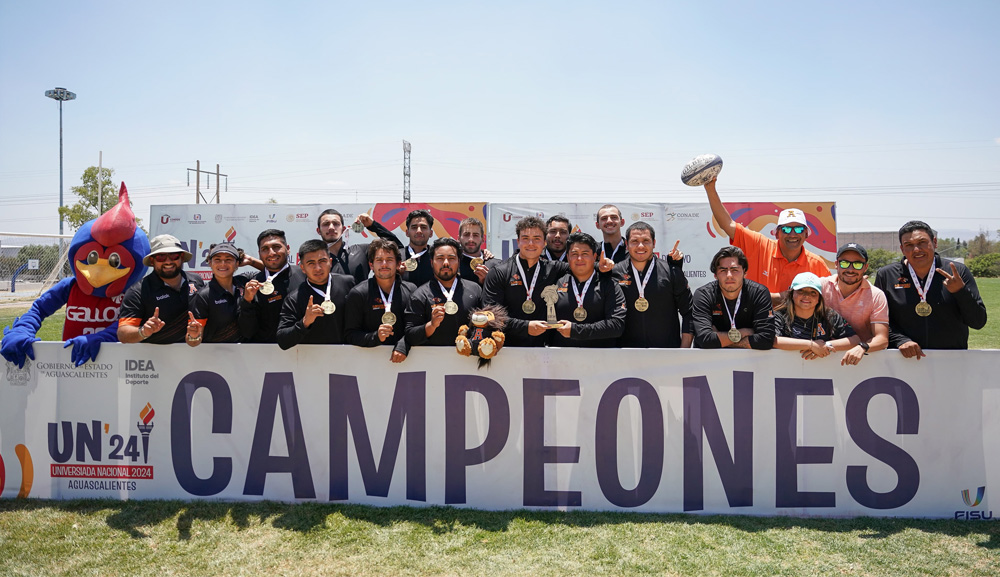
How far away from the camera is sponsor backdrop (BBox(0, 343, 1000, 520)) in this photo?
4.13 metres

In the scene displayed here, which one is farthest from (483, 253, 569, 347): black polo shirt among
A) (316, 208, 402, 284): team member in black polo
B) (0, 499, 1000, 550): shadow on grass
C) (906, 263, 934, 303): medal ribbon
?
(906, 263, 934, 303): medal ribbon

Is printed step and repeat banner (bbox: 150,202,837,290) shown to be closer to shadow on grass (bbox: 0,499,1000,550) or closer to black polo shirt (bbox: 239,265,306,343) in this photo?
black polo shirt (bbox: 239,265,306,343)

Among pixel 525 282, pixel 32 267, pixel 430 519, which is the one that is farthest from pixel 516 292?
pixel 32 267

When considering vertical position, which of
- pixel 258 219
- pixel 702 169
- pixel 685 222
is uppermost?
pixel 258 219

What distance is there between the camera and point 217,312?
15.0 feet

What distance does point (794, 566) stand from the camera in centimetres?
343

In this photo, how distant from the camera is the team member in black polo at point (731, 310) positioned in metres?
4.23

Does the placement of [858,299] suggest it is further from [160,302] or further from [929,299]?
[160,302]

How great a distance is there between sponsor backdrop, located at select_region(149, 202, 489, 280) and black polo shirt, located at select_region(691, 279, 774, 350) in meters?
12.0

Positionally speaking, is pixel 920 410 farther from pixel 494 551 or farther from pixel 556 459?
pixel 494 551

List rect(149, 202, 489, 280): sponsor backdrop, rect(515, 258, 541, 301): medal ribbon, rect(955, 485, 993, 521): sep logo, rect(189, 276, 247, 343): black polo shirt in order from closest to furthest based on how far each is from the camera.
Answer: rect(955, 485, 993, 521): sep logo → rect(189, 276, 247, 343): black polo shirt → rect(515, 258, 541, 301): medal ribbon → rect(149, 202, 489, 280): sponsor backdrop

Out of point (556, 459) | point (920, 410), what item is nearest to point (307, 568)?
point (556, 459)

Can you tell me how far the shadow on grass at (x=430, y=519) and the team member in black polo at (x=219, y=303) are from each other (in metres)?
1.24

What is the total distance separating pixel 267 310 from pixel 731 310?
139 inches
